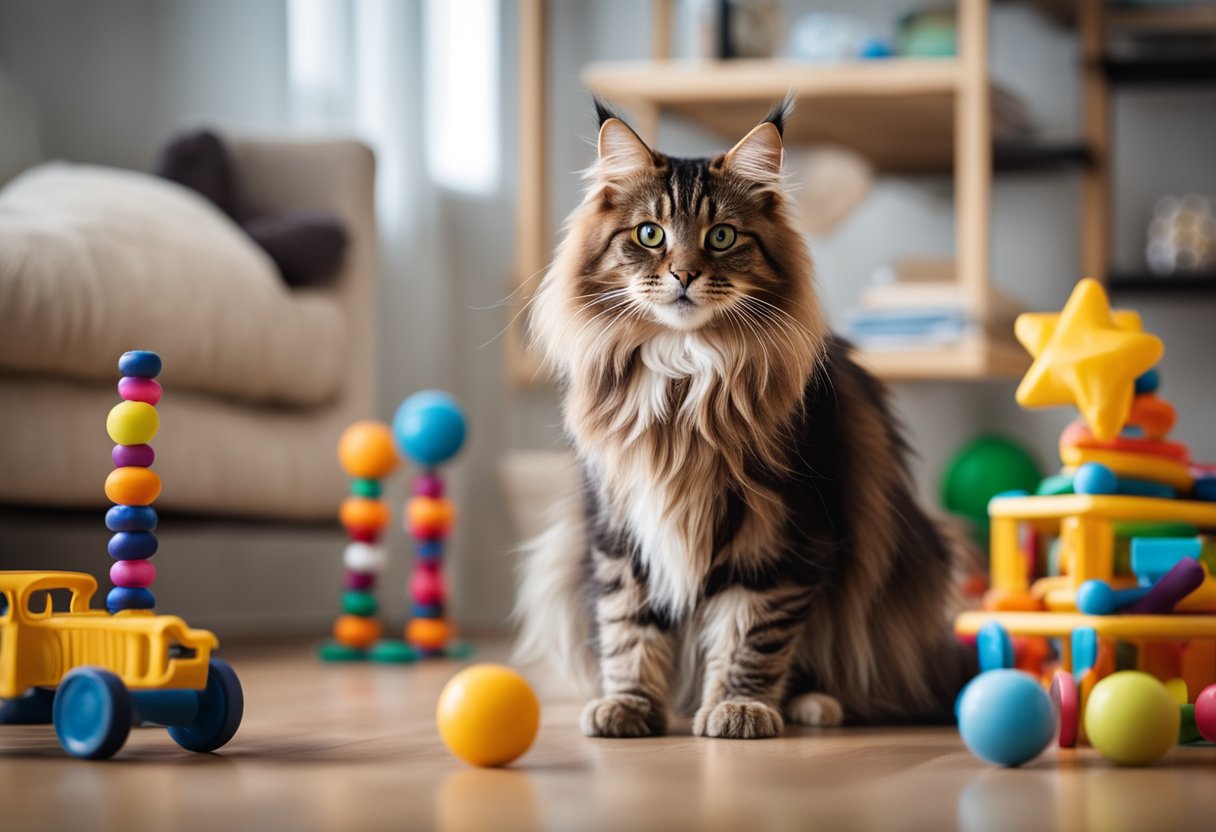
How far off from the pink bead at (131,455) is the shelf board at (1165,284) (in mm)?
2628

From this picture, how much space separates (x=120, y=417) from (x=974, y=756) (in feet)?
3.10

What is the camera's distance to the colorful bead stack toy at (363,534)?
2.71 meters

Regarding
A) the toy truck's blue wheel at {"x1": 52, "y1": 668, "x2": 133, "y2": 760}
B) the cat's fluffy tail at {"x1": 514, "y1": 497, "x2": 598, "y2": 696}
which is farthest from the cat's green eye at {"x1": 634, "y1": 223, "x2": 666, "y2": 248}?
the toy truck's blue wheel at {"x1": 52, "y1": 668, "x2": 133, "y2": 760}

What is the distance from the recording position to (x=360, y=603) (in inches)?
108

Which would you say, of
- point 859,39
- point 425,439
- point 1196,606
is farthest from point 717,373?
point 859,39

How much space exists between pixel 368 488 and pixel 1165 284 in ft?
6.41

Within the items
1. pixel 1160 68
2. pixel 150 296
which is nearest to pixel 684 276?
pixel 150 296

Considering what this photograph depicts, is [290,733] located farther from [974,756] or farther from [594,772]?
[974,756]

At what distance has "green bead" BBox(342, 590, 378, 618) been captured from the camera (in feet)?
9.00

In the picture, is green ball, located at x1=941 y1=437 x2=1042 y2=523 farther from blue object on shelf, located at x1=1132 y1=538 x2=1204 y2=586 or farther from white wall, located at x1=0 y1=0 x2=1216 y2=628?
blue object on shelf, located at x1=1132 y1=538 x2=1204 y2=586

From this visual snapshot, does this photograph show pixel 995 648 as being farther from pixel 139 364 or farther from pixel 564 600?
pixel 139 364

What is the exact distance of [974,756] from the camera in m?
1.46

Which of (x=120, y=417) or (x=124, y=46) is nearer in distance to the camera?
(x=120, y=417)

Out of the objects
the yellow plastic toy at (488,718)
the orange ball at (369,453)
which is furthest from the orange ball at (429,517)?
the yellow plastic toy at (488,718)
